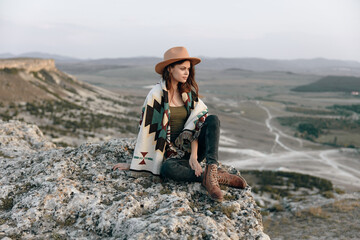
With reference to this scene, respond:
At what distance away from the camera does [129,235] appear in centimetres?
292

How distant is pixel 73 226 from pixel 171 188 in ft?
4.40

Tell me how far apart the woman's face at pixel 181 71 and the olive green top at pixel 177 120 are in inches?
17.5

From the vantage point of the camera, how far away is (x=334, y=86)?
111m

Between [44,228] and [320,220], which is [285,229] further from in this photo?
[44,228]

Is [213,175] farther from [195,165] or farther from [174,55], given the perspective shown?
[174,55]

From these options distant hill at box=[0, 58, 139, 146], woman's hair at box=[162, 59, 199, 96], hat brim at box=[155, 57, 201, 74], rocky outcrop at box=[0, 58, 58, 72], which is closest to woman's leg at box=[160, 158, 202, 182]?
woman's hair at box=[162, 59, 199, 96]

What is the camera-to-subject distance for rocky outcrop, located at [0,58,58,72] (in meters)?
36.8

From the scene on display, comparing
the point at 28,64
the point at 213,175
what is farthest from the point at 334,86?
the point at 213,175

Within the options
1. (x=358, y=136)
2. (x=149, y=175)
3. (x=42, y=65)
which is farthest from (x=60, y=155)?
(x=42, y=65)

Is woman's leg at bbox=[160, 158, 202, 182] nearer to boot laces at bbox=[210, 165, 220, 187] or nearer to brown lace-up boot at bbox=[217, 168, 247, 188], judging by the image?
boot laces at bbox=[210, 165, 220, 187]

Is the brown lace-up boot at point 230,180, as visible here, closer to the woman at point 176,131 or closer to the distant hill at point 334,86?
the woman at point 176,131

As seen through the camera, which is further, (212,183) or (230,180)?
(230,180)

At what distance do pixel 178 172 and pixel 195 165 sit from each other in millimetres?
258

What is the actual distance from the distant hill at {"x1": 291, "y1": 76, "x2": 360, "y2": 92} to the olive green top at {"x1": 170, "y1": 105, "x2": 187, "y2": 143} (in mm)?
107676
